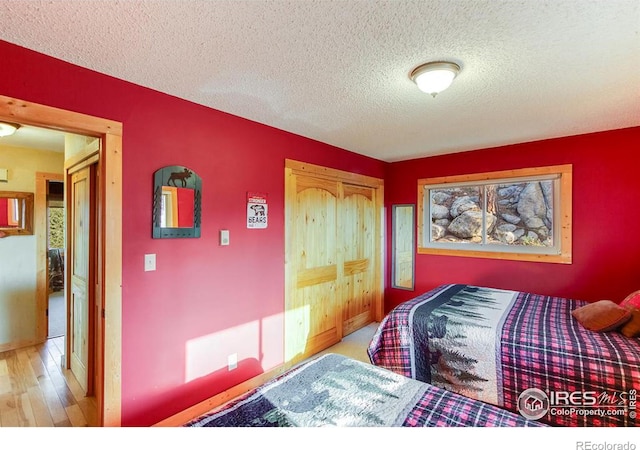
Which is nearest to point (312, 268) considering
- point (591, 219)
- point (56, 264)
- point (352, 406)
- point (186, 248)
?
point (186, 248)

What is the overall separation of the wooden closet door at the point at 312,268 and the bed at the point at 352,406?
159cm

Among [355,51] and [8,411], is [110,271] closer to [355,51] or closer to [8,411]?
[8,411]

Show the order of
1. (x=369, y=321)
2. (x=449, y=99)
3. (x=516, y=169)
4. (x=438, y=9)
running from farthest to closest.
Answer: (x=369, y=321), (x=516, y=169), (x=449, y=99), (x=438, y=9)

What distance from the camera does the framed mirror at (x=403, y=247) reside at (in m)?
4.46

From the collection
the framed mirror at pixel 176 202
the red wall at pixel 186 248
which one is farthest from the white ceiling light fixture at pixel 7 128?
the framed mirror at pixel 176 202

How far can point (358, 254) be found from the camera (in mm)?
4172

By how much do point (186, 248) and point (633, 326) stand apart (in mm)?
3252

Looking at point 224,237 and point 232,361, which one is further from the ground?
point 224,237

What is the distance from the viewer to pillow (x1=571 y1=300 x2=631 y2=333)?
214 cm
